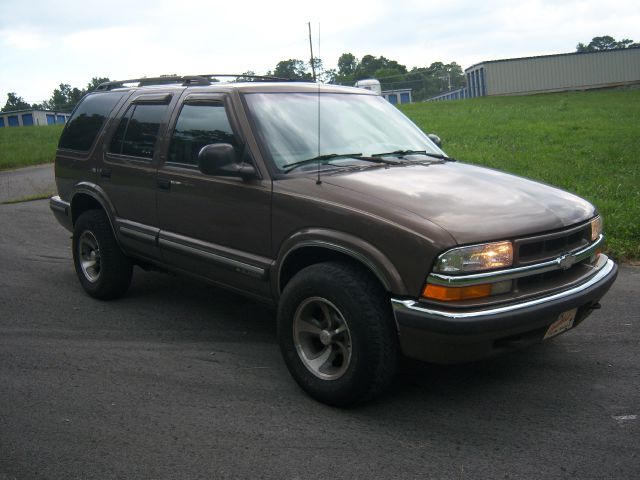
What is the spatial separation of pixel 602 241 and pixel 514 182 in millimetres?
664

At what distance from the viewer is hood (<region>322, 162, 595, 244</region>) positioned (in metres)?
3.59

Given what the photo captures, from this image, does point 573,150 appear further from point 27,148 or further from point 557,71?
point 557,71

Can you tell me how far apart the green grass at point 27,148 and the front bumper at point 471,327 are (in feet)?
59.6

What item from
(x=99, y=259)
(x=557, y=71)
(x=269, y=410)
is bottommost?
(x=269, y=410)

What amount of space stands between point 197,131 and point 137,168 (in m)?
0.75

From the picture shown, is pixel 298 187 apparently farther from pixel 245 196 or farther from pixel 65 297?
pixel 65 297

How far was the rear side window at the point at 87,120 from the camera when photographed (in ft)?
20.1

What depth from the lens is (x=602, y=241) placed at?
14.3 feet

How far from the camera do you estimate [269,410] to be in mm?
3891

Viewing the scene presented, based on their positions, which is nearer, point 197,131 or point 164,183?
point 197,131

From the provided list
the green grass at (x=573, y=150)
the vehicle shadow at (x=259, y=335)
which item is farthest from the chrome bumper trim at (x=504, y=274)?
the green grass at (x=573, y=150)

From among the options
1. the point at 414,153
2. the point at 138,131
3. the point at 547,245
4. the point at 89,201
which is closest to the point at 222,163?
the point at 414,153

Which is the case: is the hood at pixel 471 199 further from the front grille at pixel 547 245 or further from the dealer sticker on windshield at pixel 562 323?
the dealer sticker on windshield at pixel 562 323

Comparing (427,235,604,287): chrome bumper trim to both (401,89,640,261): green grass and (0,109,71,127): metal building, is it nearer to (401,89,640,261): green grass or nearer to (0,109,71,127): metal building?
(401,89,640,261): green grass
